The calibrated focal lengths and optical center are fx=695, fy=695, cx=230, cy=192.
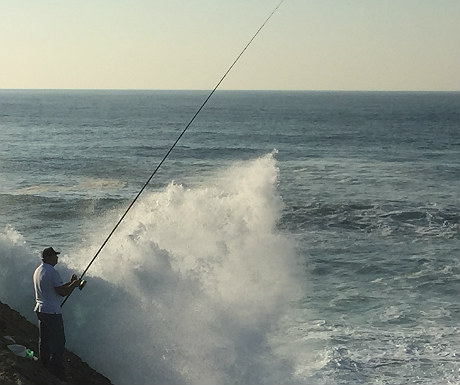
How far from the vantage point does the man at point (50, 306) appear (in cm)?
619

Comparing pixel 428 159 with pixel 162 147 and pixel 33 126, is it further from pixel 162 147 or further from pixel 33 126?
pixel 33 126

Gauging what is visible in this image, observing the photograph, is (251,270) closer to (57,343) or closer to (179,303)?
(179,303)

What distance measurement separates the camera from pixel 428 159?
41.3 m

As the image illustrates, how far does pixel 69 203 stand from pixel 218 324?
1527cm

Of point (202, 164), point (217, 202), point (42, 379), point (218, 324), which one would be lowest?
point (42, 379)

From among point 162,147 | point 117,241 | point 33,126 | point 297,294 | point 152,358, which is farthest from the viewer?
point 33,126

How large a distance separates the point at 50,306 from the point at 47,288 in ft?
0.56

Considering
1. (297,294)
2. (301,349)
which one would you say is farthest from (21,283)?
(297,294)

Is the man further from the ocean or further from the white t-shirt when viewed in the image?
the ocean

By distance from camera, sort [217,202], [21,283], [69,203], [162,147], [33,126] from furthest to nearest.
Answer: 1. [33,126]
2. [162,147]
3. [69,203]
4. [217,202]
5. [21,283]

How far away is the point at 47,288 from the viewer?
6.22m

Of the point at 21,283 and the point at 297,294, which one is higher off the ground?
the point at 297,294

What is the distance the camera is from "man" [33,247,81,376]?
6188 millimetres

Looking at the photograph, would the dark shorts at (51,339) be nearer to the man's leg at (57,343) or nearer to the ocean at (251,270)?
the man's leg at (57,343)
